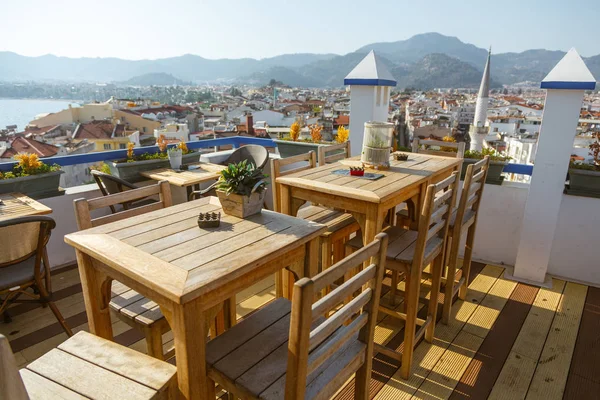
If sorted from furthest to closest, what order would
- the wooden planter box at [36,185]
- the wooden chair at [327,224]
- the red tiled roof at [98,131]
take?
the red tiled roof at [98,131] < the wooden planter box at [36,185] < the wooden chair at [327,224]

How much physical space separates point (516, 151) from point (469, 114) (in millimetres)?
36977

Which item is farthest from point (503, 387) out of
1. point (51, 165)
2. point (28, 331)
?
point (51, 165)

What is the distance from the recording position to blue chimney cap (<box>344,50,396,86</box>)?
361 centimetres

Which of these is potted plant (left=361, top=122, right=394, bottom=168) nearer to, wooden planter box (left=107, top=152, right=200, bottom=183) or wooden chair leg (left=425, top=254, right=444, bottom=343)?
wooden chair leg (left=425, top=254, right=444, bottom=343)

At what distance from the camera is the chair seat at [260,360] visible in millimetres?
1159

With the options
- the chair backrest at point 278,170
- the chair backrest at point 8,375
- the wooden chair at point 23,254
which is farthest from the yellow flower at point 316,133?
the chair backrest at point 8,375

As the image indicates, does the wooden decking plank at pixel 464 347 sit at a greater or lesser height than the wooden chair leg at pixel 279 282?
lesser

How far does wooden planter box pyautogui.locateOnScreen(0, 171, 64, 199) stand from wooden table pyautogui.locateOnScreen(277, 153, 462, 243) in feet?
6.62

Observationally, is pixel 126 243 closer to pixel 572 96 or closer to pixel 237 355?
pixel 237 355

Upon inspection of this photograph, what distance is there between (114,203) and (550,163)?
3046 mm

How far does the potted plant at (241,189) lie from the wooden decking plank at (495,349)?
55.3 inches

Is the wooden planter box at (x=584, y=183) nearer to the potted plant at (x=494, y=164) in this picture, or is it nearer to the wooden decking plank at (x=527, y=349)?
the potted plant at (x=494, y=164)

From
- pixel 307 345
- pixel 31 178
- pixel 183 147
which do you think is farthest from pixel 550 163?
pixel 31 178

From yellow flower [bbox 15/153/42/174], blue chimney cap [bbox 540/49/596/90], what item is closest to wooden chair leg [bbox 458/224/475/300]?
blue chimney cap [bbox 540/49/596/90]
